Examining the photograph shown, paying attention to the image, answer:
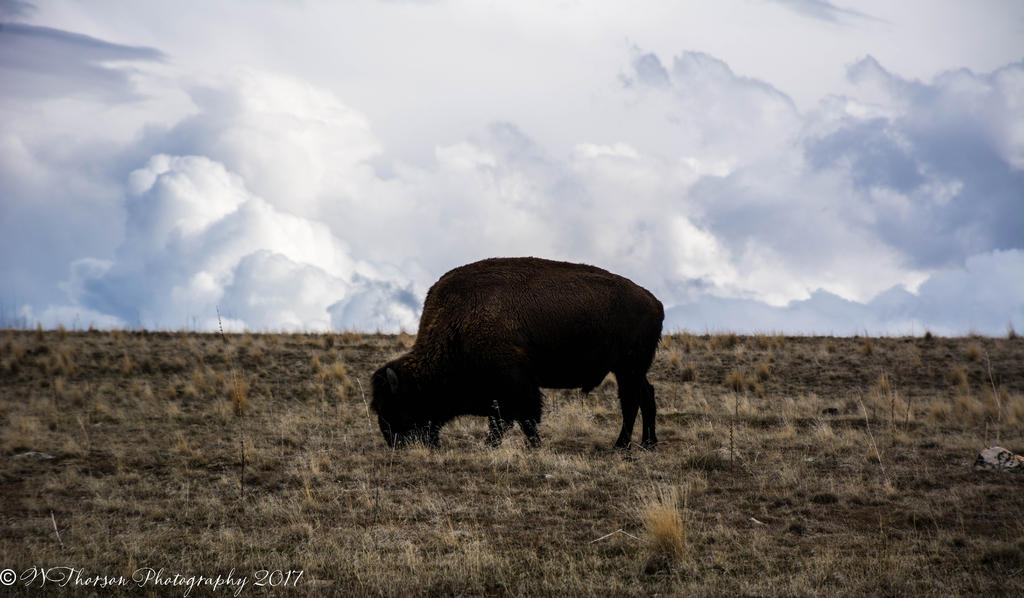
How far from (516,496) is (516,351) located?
2.86 meters

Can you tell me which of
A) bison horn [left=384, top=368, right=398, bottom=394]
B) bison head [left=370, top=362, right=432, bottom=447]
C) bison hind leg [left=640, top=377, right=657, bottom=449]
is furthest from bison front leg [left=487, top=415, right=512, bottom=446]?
bison hind leg [left=640, top=377, right=657, bottom=449]

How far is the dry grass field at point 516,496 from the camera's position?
6074mm

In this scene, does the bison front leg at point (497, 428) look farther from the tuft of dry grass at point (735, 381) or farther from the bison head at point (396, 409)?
the tuft of dry grass at point (735, 381)

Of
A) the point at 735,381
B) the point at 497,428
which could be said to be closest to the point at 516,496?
the point at 497,428

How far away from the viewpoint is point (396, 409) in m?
11.5

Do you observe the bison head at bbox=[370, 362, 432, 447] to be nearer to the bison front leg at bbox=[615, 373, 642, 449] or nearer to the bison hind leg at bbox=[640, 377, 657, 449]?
the bison front leg at bbox=[615, 373, 642, 449]

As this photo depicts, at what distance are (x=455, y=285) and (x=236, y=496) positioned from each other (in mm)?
4310

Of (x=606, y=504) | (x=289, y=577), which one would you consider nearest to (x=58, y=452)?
(x=289, y=577)

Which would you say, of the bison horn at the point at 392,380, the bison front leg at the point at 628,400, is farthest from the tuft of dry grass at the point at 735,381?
the bison horn at the point at 392,380

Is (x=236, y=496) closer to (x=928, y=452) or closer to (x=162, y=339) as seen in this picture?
(x=928, y=452)

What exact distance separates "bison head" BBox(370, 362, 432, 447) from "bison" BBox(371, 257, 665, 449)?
0.01 m

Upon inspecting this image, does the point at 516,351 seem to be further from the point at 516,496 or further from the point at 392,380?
the point at 516,496

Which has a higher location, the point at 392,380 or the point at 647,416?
the point at 392,380

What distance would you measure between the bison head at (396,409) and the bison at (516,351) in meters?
0.01
